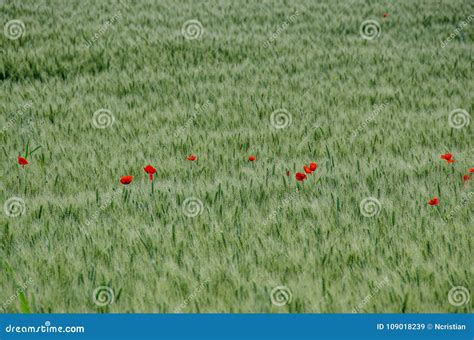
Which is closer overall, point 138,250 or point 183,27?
point 138,250

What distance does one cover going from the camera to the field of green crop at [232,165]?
9.78 ft

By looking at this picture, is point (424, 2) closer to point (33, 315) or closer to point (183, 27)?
point (183, 27)

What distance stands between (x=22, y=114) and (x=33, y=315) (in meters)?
4.49

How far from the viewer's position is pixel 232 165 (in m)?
5.05

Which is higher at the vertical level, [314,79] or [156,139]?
[314,79]

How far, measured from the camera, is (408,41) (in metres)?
10.7

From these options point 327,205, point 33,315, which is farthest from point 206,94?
point 33,315

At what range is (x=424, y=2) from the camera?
1359 centimetres

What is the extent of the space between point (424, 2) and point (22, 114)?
10016 millimetres

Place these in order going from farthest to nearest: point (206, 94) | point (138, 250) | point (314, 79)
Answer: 1. point (314, 79)
2. point (206, 94)
3. point (138, 250)

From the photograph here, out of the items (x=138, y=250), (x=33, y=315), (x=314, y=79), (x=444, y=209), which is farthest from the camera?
(x=314, y=79)

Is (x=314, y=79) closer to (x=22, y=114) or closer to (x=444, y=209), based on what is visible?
(x=22, y=114)

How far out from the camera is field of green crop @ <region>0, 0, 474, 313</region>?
2.98 metres

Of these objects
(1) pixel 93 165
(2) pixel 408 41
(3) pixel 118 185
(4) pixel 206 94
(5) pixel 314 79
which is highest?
(2) pixel 408 41
